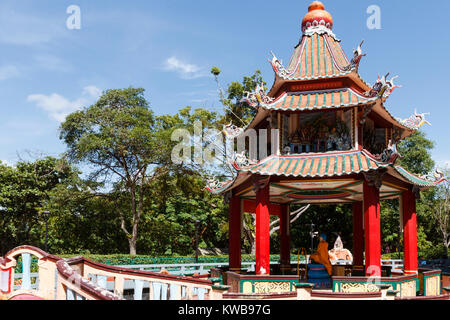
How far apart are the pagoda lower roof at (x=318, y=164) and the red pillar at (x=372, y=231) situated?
841mm

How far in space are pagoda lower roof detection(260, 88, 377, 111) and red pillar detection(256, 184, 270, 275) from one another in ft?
11.6

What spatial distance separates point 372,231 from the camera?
15.6 m

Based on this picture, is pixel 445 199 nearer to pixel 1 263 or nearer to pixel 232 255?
pixel 232 255

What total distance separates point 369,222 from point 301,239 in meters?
33.7

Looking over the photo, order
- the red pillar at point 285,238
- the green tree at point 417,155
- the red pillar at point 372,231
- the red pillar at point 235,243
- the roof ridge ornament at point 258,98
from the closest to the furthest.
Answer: the red pillar at point 372,231
the roof ridge ornament at point 258,98
the red pillar at point 235,243
the red pillar at point 285,238
the green tree at point 417,155

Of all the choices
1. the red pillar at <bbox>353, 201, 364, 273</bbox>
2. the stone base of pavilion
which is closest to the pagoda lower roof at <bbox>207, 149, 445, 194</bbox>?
the stone base of pavilion

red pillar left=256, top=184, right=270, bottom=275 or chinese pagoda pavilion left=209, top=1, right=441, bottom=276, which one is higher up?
chinese pagoda pavilion left=209, top=1, right=441, bottom=276

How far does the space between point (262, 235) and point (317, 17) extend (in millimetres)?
11273

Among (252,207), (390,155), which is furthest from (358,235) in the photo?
(390,155)

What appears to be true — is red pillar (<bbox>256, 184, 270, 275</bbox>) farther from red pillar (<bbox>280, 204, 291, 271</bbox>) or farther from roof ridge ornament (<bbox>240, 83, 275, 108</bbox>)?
red pillar (<bbox>280, 204, 291, 271</bbox>)

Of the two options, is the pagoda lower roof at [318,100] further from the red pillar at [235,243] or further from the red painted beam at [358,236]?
the red painted beam at [358,236]

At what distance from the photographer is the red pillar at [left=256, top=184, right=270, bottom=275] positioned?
1638 cm

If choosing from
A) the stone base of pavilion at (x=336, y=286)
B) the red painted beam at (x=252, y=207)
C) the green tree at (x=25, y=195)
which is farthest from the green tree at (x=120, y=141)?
the stone base of pavilion at (x=336, y=286)

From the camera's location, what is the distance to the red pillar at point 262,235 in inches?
645
